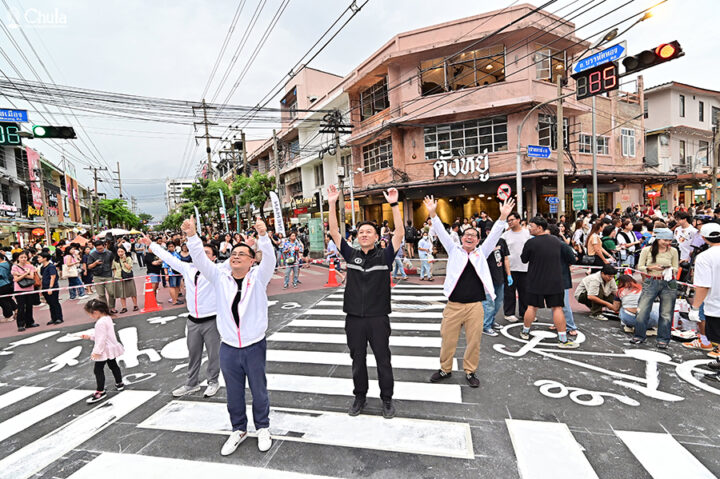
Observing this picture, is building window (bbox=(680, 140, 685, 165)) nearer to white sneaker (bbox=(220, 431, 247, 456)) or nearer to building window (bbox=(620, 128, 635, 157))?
building window (bbox=(620, 128, 635, 157))

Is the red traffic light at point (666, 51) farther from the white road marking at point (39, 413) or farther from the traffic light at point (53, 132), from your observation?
the traffic light at point (53, 132)

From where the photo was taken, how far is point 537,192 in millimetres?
20016

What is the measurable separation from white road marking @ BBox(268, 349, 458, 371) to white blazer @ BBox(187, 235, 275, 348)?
7.40ft

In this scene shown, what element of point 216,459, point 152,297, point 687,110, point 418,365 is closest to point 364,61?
point 152,297

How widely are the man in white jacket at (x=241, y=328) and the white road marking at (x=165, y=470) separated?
0.21m

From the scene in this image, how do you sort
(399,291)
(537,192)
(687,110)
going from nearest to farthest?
(399,291)
(537,192)
(687,110)

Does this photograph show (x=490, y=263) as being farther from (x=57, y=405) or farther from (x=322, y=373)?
(x=57, y=405)

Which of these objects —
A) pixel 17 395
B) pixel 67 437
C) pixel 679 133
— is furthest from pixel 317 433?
pixel 679 133

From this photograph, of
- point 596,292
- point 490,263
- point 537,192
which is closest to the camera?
point 490,263

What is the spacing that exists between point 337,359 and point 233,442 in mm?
2319

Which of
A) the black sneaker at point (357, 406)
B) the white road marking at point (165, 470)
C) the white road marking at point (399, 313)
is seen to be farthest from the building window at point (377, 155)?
the white road marking at point (165, 470)

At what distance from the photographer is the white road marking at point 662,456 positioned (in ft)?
9.05

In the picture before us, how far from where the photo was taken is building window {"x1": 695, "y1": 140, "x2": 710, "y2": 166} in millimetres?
30312

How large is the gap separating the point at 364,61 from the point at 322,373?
23.1m
